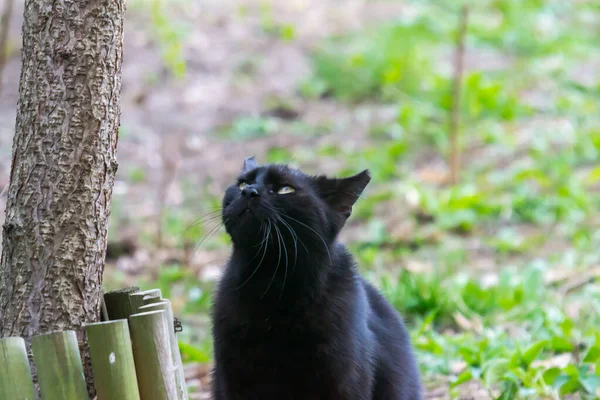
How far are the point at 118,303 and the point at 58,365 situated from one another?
400 mm

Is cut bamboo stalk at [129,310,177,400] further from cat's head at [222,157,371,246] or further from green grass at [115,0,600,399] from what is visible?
green grass at [115,0,600,399]

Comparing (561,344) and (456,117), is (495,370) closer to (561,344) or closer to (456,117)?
(561,344)

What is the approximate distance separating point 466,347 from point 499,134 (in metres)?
4.21

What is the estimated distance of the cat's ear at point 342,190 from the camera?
2793 millimetres

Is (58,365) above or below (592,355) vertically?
above

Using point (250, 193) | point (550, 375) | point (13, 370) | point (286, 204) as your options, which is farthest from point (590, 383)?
point (13, 370)

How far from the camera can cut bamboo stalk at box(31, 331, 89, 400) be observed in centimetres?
196

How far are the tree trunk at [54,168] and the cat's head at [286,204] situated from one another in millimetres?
612

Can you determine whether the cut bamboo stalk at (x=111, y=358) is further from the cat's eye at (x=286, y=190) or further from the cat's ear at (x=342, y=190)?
the cat's ear at (x=342, y=190)

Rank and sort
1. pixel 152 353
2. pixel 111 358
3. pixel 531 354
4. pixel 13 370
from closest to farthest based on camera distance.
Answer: pixel 13 370
pixel 111 358
pixel 152 353
pixel 531 354

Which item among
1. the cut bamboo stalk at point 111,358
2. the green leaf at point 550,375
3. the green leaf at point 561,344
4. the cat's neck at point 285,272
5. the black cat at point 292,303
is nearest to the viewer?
the cut bamboo stalk at point 111,358

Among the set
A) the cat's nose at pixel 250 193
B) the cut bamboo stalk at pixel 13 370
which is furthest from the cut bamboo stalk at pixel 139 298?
the cat's nose at pixel 250 193

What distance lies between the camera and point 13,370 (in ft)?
6.35

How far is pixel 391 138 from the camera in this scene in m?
7.88
